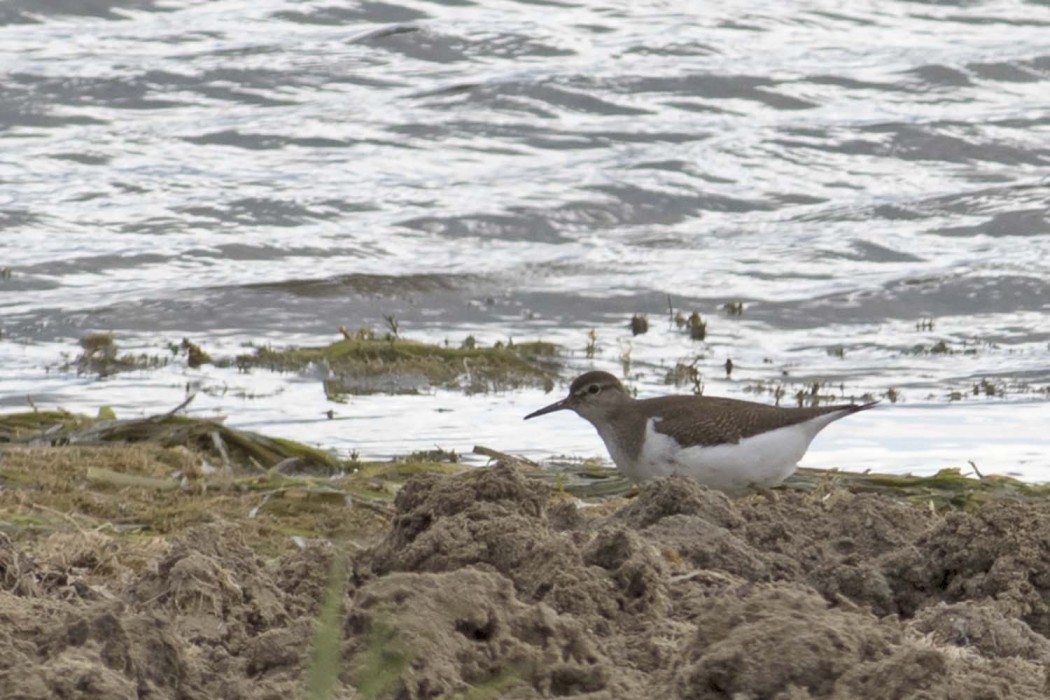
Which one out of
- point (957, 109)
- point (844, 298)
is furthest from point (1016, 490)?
point (957, 109)

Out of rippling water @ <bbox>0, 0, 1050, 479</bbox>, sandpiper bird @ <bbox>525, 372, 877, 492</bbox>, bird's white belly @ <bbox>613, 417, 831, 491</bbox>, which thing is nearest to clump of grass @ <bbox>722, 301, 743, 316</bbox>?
rippling water @ <bbox>0, 0, 1050, 479</bbox>

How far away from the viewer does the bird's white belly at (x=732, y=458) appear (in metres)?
6.73

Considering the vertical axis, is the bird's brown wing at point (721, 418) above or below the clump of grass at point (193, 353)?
above

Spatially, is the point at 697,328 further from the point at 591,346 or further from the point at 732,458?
the point at 732,458

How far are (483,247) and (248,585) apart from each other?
9.40 metres

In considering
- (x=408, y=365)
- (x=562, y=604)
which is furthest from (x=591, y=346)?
(x=562, y=604)

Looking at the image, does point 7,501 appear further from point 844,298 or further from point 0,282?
point 844,298

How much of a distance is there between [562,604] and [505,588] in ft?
0.95

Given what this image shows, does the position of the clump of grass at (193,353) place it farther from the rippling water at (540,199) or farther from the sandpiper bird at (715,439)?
the sandpiper bird at (715,439)

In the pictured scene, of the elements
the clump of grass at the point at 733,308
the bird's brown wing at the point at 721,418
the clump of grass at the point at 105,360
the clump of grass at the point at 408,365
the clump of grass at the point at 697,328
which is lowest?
the clump of grass at the point at 105,360

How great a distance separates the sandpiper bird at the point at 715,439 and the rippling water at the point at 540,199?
3.05 ft

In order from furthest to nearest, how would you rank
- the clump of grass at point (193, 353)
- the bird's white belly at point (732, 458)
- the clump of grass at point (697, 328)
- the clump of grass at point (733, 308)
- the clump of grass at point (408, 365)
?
the clump of grass at point (733, 308)
the clump of grass at point (697, 328)
the clump of grass at point (193, 353)
the clump of grass at point (408, 365)
the bird's white belly at point (732, 458)

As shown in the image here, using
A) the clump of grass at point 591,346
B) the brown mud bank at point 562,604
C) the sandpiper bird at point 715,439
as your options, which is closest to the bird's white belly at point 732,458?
the sandpiper bird at point 715,439

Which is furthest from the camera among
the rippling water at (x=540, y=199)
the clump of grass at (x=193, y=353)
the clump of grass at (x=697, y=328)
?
the clump of grass at (x=697, y=328)
